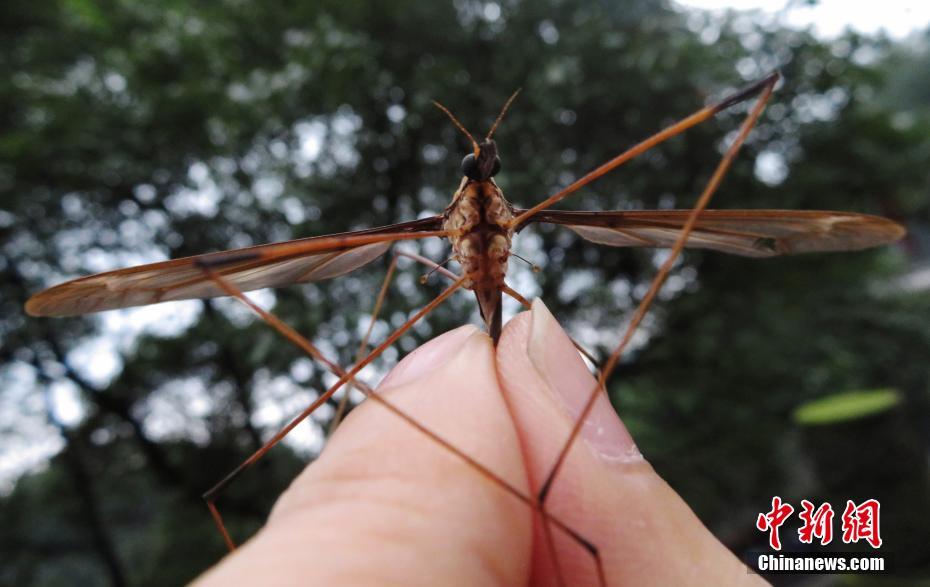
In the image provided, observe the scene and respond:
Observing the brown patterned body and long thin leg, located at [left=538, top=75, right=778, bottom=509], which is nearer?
long thin leg, located at [left=538, top=75, right=778, bottom=509]

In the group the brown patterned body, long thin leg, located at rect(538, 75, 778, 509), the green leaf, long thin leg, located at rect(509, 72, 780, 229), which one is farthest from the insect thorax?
the green leaf

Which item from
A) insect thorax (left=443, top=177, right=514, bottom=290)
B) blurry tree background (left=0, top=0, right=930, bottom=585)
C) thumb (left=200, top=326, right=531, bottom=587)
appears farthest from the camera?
blurry tree background (left=0, top=0, right=930, bottom=585)

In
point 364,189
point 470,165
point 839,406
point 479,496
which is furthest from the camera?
point 839,406

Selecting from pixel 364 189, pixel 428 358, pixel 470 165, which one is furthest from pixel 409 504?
pixel 364 189

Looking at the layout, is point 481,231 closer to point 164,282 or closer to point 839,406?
point 164,282

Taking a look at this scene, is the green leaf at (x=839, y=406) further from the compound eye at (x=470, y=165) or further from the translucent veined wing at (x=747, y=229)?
the compound eye at (x=470, y=165)

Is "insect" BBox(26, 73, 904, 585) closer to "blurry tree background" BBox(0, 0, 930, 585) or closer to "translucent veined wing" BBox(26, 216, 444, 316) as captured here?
"translucent veined wing" BBox(26, 216, 444, 316)
